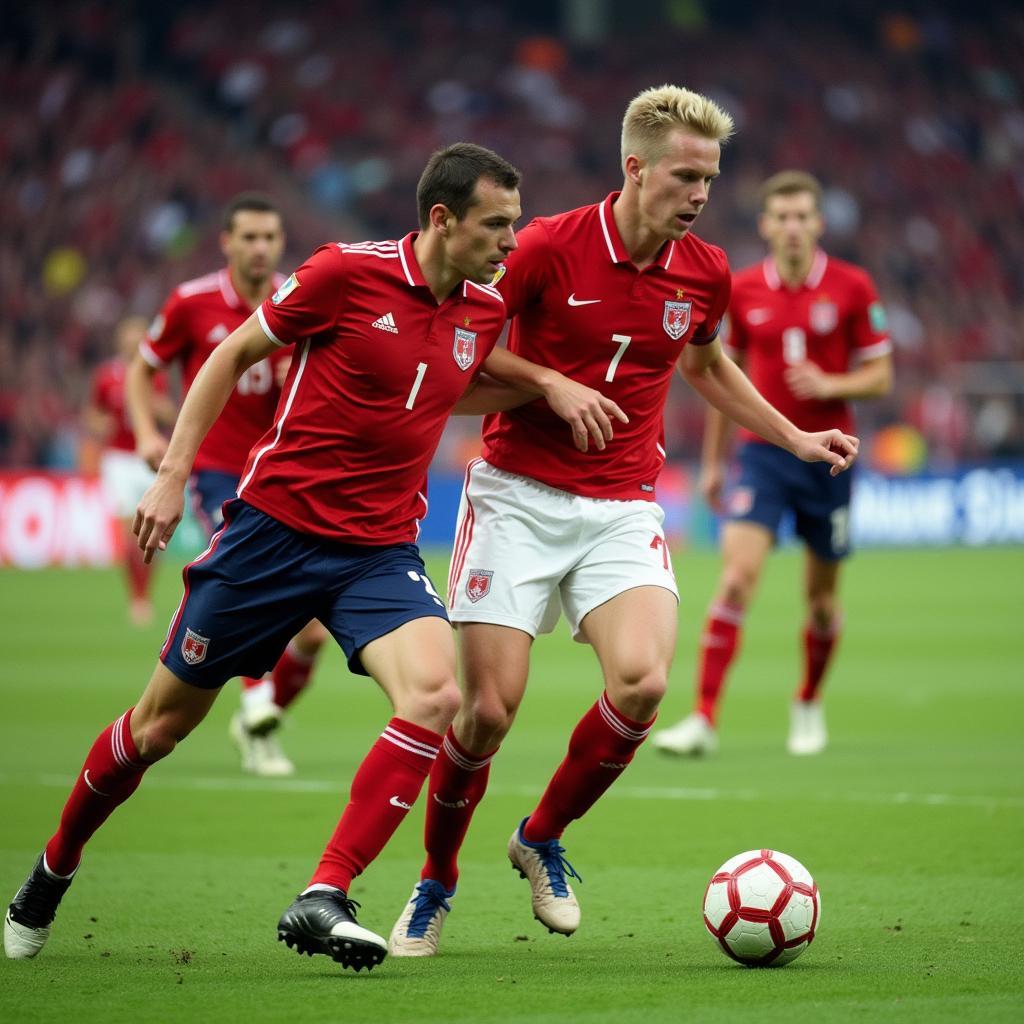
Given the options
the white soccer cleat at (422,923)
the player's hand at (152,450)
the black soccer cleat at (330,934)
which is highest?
the player's hand at (152,450)

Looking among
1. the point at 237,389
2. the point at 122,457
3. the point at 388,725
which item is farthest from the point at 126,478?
the point at 388,725

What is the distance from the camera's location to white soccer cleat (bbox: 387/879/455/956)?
4887 millimetres

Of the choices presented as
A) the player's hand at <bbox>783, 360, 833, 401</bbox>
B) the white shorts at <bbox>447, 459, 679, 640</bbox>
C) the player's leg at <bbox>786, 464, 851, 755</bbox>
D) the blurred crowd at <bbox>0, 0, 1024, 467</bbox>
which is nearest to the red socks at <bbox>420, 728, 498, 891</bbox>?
the white shorts at <bbox>447, 459, 679, 640</bbox>

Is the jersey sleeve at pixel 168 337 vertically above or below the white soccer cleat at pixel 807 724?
above

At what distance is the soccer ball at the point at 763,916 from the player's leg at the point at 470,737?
→ 82cm

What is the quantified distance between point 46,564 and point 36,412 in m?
2.59

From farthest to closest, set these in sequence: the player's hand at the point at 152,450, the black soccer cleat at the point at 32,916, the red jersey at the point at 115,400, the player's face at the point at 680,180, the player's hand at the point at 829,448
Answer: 1. the red jersey at the point at 115,400
2. the player's hand at the point at 152,450
3. the player's hand at the point at 829,448
4. the player's face at the point at 680,180
5. the black soccer cleat at the point at 32,916

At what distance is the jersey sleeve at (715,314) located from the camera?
18.3ft

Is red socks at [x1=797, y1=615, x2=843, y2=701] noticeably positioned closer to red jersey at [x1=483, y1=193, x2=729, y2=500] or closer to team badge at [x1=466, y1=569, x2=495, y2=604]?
red jersey at [x1=483, y1=193, x2=729, y2=500]

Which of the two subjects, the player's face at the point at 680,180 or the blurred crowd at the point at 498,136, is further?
the blurred crowd at the point at 498,136

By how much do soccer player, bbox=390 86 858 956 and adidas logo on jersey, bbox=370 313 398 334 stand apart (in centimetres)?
61

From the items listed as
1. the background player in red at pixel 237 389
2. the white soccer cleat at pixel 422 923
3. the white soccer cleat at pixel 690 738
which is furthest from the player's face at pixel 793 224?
Answer: the white soccer cleat at pixel 422 923

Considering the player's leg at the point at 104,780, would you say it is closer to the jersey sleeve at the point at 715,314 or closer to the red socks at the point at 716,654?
the jersey sleeve at the point at 715,314

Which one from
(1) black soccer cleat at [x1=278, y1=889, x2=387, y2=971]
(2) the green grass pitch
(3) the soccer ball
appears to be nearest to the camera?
(1) black soccer cleat at [x1=278, y1=889, x2=387, y2=971]
